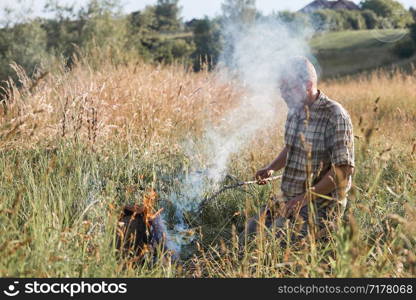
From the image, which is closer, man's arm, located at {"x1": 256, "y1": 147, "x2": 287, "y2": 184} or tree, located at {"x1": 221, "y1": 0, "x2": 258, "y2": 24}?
man's arm, located at {"x1": 256, "y1": 147, "x2": 287, "y2": 184}

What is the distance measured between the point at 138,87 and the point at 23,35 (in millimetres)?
19454

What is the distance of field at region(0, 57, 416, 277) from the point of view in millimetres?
2287

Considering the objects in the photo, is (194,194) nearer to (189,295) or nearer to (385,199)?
(385,199)

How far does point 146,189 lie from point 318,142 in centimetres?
161

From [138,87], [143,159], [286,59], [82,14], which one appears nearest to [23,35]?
[82,14]

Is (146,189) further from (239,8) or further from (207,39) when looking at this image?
(207,39)

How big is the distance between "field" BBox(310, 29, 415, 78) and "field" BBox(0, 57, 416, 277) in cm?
2341

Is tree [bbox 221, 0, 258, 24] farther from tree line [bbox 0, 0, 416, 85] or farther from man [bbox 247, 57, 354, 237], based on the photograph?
man [bbox 247, 57, 354, 237]

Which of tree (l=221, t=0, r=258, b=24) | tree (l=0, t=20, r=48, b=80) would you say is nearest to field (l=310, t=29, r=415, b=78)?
tree (l=221, t=0, r=258, b=24)

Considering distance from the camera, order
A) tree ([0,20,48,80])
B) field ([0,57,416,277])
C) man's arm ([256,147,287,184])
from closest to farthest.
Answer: field ([0,57,416,277])
man's arm ([256,147,287,184])
tree ([0,20,48,80])

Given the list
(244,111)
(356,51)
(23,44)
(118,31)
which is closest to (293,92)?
(244,111)

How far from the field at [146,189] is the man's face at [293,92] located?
0.51 metres

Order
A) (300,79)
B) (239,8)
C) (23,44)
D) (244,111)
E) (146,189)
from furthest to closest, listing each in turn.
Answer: (23,44)
(239,8)
(244,111)
(146,189)
(300,79)

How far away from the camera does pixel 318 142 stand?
10.9 ft
